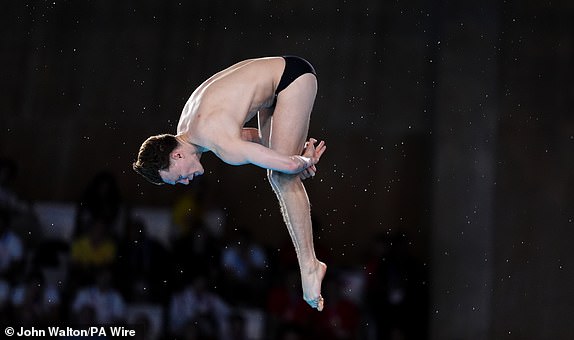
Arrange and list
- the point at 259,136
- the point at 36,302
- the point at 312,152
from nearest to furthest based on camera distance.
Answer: the point at 312,152, the point at 259,136, the point at 36,302

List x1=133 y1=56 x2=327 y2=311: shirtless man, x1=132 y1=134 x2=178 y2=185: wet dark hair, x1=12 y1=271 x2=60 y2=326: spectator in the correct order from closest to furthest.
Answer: x1=133 y1=56 x2=327 y2=311: shirtless man
x1=132 y1=134 x2=178 y2=185: wet dark hair
x1=12 y1=271 x2=60 y2=326: spectator

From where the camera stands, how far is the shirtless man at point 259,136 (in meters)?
3.16

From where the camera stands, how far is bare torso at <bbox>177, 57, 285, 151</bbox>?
126 inches

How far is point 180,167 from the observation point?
3277 millimetres

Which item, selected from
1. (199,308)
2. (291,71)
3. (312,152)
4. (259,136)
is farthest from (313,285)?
(199,308)

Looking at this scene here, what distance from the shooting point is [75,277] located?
5.71 m

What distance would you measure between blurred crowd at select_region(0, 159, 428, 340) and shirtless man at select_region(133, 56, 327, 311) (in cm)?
218

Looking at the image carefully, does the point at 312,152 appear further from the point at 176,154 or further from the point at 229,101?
the point at 176,154

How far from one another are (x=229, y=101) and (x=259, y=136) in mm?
480

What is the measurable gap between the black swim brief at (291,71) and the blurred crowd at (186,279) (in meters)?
2.50

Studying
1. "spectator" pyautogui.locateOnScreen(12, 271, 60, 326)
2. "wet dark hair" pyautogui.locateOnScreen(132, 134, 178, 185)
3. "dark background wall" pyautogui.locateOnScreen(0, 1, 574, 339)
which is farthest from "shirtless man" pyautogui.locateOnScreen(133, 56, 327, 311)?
"spectator" pyautogui.locateOnScreen(12, 271, 60, 326)

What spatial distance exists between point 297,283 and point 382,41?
71.6 inches

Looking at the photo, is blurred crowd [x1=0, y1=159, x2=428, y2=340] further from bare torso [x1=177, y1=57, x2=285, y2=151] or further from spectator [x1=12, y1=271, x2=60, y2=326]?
bare torso [x1=177, y1=57, x2=285, y2=151]

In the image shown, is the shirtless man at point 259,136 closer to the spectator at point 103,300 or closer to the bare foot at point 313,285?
the bare foot at point 313,285
